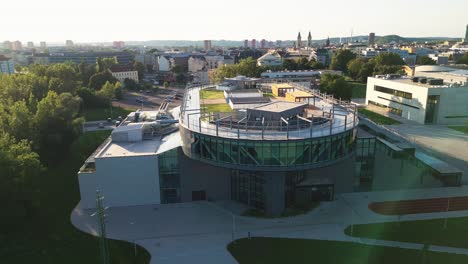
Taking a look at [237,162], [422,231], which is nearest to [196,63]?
[237,162]

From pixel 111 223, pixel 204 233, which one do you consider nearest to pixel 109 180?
pixel 111 223

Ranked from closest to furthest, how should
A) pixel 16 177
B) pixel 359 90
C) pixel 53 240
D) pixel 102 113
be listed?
pixel 16 177 < pixel 53 240 < pixel 102 113 < pixel 359 90

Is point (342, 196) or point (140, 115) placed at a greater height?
point (140, 115)

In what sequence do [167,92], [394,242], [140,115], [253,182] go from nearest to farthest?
[394,242] → [253,182] → [140,115] → [167,92]

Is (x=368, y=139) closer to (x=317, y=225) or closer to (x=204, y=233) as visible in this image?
(x=317, y=225)

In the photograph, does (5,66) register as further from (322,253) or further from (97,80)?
(322,253)

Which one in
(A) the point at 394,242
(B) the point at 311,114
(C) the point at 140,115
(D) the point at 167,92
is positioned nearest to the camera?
(A) the point at 394,242

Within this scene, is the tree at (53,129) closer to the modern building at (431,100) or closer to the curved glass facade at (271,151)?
the curved glass facade at (271,151)

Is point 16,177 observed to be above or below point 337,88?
below
